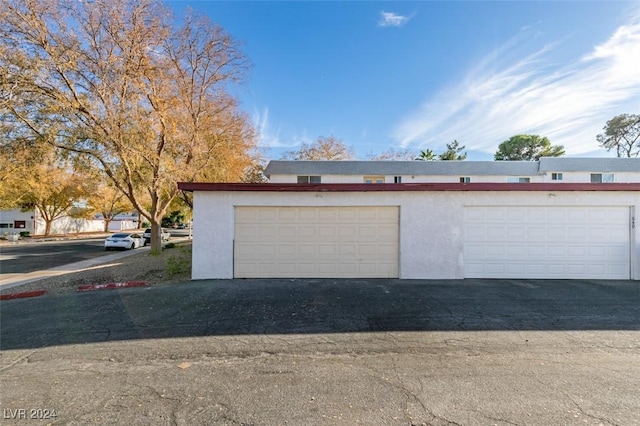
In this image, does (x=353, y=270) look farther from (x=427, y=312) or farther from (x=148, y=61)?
(x=148, y=61)

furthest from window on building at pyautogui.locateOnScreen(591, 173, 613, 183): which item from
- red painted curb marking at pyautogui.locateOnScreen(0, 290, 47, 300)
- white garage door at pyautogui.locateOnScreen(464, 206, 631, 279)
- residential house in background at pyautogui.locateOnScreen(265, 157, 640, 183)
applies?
red painted curb marking at pyautogui.locateOnScreen(0, 290, 47, 300)

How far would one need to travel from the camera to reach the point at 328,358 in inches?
163

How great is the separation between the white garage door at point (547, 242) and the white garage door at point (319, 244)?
8.33ft

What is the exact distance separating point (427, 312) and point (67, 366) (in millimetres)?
5936

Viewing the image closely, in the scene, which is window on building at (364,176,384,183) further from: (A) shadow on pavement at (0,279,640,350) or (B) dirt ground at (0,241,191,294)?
(B) dirt ground at (0,241,191,294)

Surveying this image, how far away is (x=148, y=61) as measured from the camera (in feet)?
38.8

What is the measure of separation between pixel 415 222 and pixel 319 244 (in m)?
2.99

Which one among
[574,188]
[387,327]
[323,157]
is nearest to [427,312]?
[387,327]

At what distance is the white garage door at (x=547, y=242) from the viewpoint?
346 inches

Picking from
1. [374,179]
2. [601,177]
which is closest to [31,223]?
[374,179]

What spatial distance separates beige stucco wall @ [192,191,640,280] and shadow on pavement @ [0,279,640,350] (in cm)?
68

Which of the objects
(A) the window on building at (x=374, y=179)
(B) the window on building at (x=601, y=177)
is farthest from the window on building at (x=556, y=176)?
(A) the window on building at (x=374, y=179)

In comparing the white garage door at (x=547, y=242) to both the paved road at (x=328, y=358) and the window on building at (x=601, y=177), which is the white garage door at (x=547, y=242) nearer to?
the paved road at (x=328, y=358)

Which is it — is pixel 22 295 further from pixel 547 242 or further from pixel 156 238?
pixel 547 242
